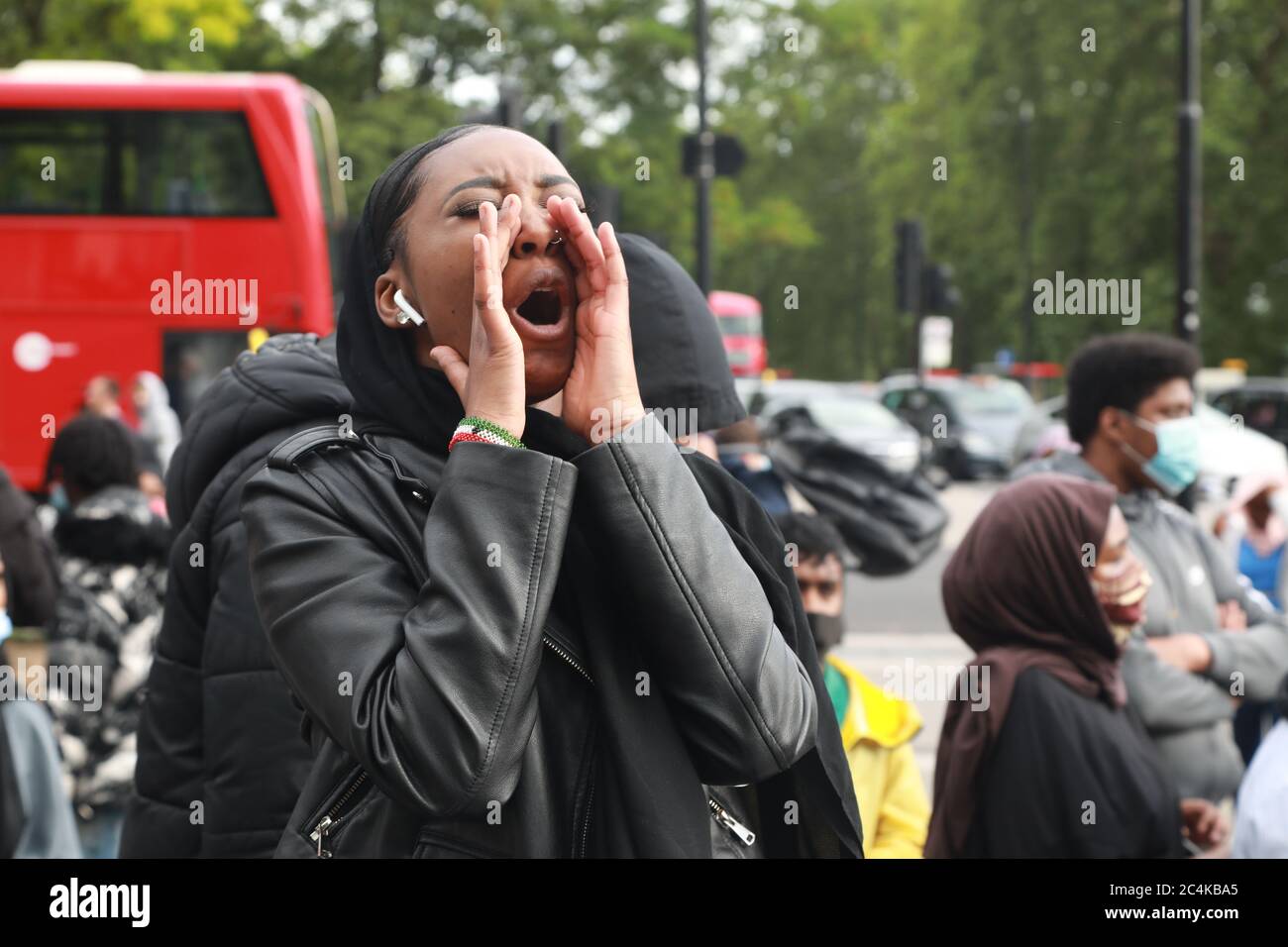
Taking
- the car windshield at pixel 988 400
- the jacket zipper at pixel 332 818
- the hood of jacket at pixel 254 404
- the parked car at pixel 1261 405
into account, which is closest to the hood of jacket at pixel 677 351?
the hood of jacket at pixel 254 404

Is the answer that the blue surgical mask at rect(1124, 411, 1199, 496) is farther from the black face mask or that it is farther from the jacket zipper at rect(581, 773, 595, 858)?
the jacket zipper at rect(581, 773, 595, 858)

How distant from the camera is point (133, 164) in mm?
14508

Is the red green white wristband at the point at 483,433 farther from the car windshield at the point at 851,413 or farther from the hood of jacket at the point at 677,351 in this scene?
the car windshield at the point at 851,413

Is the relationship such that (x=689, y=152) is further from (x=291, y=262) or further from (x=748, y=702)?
(x=748, y=702)

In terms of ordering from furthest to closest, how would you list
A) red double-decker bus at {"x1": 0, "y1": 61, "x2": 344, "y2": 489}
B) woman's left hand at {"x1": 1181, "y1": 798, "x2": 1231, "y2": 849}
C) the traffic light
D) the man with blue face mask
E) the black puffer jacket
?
1. the traffic light
2. red double-decker bus at {"x1": 0, "y1": 61, "x2": 344, "y2": 489}
3. the man with blue face mask
4. woman's left hand at {"x1": 1181, "y1": 798, "x2": 1231, "y2": 849}
5. the black puffer jacket

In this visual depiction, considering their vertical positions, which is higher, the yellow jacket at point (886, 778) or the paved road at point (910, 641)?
the yellow jacket at point (886, 778)

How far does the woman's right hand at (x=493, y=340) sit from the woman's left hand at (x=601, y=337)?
0.06m

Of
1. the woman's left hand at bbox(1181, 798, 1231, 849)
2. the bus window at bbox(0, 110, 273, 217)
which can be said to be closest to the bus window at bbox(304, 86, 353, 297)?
the bus window at bbox(0, 110, 273, 217)

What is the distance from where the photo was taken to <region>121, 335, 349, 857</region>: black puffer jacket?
7.97 feet

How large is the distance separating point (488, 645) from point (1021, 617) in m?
1.90

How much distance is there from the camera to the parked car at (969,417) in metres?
28.9

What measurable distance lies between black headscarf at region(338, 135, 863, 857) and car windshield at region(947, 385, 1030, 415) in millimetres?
28794

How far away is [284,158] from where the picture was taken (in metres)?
14.4
